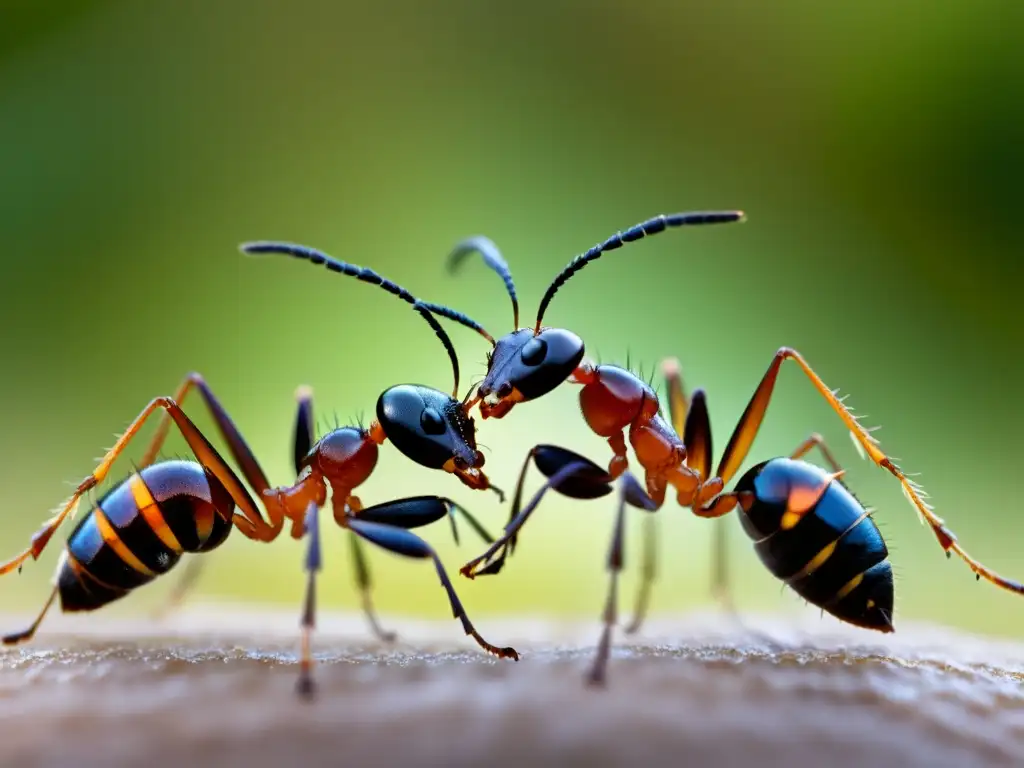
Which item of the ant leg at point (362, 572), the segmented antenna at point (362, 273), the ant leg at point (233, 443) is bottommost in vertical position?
the ant leg at point (362, 572)

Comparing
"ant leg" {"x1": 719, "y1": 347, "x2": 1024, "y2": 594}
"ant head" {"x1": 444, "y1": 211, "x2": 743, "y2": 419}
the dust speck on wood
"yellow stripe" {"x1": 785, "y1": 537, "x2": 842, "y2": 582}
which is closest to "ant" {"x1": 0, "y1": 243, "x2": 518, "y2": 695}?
"ant head" {"x1": 444, "y1": 211, "x2": 743, "y2": 419}

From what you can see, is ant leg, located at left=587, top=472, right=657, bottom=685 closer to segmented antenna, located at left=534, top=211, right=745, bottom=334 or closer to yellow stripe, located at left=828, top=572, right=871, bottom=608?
yellow stripe, located at left=828, top=572, right=871, bottom=608

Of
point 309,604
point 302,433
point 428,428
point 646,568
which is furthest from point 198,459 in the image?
point 646,568

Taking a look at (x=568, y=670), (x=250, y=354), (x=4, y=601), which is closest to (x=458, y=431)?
(x=568, y=670)

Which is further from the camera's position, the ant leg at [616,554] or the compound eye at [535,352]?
the compound eye at [535,352]

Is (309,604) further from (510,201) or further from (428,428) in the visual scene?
(510,201)

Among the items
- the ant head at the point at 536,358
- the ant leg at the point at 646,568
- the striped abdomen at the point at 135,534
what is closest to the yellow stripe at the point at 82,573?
the striped abdomen at the point at 135,534

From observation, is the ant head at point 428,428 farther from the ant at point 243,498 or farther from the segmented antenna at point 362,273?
the segmented antenna at point 362,273
